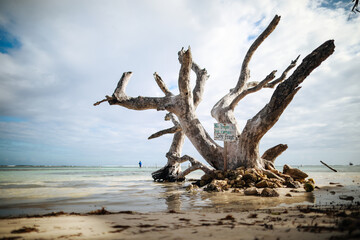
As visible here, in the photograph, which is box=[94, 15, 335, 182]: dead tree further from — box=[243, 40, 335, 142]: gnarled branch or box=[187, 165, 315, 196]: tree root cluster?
box=[187, 165, 315, 196]: tree root cluster

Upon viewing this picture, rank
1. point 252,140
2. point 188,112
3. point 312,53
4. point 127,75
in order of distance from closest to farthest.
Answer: point 312,53 → point 252,140 → point 188,112 → point 127,75

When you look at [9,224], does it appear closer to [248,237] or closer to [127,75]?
[248,237]

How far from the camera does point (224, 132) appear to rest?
696 centimetres

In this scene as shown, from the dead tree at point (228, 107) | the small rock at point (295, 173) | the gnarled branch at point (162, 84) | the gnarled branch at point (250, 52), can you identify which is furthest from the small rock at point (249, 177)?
the gnarled branch at point (250, 52)

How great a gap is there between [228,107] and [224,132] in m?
2.37

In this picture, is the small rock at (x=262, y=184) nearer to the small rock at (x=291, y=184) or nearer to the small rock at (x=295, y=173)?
the small rock at (x=291, y=184)

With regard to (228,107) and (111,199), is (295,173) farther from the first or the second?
(111,199)

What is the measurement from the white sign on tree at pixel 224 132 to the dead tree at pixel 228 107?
403 millimetres

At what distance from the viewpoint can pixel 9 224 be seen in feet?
7.60

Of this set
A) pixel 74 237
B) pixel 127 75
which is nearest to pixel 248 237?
pixel 74 237

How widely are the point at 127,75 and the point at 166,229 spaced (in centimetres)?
772

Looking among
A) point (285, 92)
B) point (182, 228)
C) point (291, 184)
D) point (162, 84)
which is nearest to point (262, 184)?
point (291, 184)

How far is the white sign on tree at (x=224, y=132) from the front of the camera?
6.90 meters

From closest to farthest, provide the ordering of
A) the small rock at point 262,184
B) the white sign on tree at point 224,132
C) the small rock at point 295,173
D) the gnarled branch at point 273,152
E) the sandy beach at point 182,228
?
1. the sandy beach at point 182,228
2. the small rock at point 262,184
3. the white sign on tree at point 224,132
4. the small rock at point 295,173
5. the gnarled branch at point 273,152
